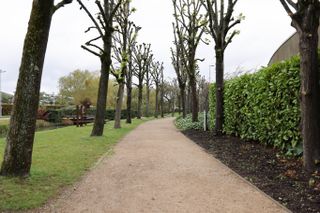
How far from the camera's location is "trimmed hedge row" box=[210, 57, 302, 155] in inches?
363

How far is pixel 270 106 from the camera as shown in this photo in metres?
10.8

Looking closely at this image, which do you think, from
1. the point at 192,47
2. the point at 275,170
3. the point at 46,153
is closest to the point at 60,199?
the point at 275,170

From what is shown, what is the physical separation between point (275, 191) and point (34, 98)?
4.64 m

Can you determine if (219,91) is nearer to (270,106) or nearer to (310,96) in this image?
(270,106)

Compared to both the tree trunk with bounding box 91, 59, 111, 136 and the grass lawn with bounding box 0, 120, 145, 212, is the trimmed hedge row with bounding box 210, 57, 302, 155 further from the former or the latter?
the tree trunk with bounding box 91, 59, 111, 136

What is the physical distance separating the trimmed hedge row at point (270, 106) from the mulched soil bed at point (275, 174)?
0.40 m

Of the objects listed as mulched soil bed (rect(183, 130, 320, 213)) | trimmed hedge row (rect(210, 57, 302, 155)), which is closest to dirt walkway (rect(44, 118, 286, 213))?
mulched soil bed (rect(183, 130, 320, 213))

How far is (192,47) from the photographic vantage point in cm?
2620

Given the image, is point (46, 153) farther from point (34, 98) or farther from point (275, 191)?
point (275, 191)

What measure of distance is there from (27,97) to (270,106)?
6205 mm

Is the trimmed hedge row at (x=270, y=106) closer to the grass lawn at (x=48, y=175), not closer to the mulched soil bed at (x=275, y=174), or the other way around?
the mulched soil bed at (x=275, y=174)

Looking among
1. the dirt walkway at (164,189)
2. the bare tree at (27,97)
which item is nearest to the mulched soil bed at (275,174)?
the dirt walkway at (164,189)

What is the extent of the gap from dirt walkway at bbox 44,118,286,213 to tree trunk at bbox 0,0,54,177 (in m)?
1.26

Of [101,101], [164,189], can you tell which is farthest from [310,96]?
[101,101]
